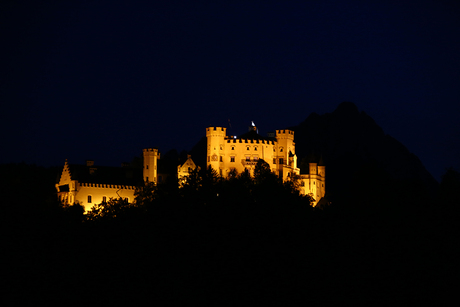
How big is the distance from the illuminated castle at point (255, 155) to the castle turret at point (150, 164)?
7.53 m

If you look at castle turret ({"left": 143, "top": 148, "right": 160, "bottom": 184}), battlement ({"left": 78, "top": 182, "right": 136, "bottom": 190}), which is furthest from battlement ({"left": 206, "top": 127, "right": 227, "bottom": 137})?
battlement ({"left": 78, "top": 182, "right": 136, "bottom": 190})

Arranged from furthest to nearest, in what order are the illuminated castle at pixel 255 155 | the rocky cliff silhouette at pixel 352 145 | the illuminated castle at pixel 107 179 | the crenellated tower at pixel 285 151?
the rocky cliff silhouette at pixel 352 145 < the crenellated tower at pixel 285 151 < the illuminated castle at pixel 255 155 < the illuminated castle at pixel 107 179

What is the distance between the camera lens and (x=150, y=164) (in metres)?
87.1

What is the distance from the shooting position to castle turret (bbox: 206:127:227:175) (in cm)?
9275

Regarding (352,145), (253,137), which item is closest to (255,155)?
(253,137)

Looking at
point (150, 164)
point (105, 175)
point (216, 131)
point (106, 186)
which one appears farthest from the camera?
point (216, 131)

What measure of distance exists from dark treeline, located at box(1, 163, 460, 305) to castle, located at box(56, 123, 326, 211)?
831 inches

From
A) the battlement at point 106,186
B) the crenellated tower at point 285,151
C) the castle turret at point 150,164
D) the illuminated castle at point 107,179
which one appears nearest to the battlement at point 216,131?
the illuminated castle at point 107,179

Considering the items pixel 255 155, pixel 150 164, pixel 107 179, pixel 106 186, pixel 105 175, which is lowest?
pixel 106 186

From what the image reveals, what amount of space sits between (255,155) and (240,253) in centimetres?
4172

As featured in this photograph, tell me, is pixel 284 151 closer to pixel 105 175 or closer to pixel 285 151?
pixel 285 151

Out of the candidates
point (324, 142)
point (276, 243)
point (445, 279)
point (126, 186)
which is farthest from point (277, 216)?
point (324, 142)

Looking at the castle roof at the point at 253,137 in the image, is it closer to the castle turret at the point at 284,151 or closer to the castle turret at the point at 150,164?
the castle turret at the point at 284,151

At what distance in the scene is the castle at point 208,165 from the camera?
8300 cm
